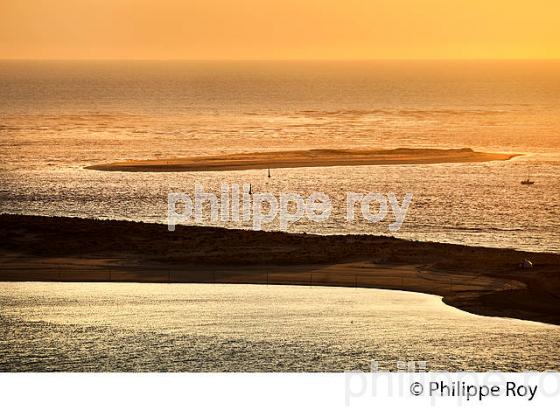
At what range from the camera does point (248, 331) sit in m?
38.6

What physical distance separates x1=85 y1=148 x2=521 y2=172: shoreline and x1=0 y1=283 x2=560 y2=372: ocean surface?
43.8 metres

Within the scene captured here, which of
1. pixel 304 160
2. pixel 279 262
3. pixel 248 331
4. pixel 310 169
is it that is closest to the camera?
pixel 248 331

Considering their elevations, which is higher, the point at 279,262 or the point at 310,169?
the point at 310,169

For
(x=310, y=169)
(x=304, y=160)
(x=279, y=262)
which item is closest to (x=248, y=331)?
(x=279, y=262)

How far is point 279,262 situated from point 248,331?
1073cm

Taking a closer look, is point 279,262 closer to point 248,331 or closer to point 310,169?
point 248,331

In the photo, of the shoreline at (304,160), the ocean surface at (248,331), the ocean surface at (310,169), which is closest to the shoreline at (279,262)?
the ocean surface at (248,331)

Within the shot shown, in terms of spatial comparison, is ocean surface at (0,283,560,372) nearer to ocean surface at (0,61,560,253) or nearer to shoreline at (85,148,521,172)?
ocean surface at (0,61,560,253)

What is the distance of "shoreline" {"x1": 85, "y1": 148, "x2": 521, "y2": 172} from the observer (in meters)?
89.2

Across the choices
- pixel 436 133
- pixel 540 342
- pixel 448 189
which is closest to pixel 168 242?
pixel 540 342

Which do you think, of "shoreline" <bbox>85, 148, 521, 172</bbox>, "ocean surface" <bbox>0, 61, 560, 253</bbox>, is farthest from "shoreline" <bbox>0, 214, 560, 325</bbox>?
"shoreline" <bbox>85, 148, 521, 172</bbox>

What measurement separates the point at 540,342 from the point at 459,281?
8771 mm
